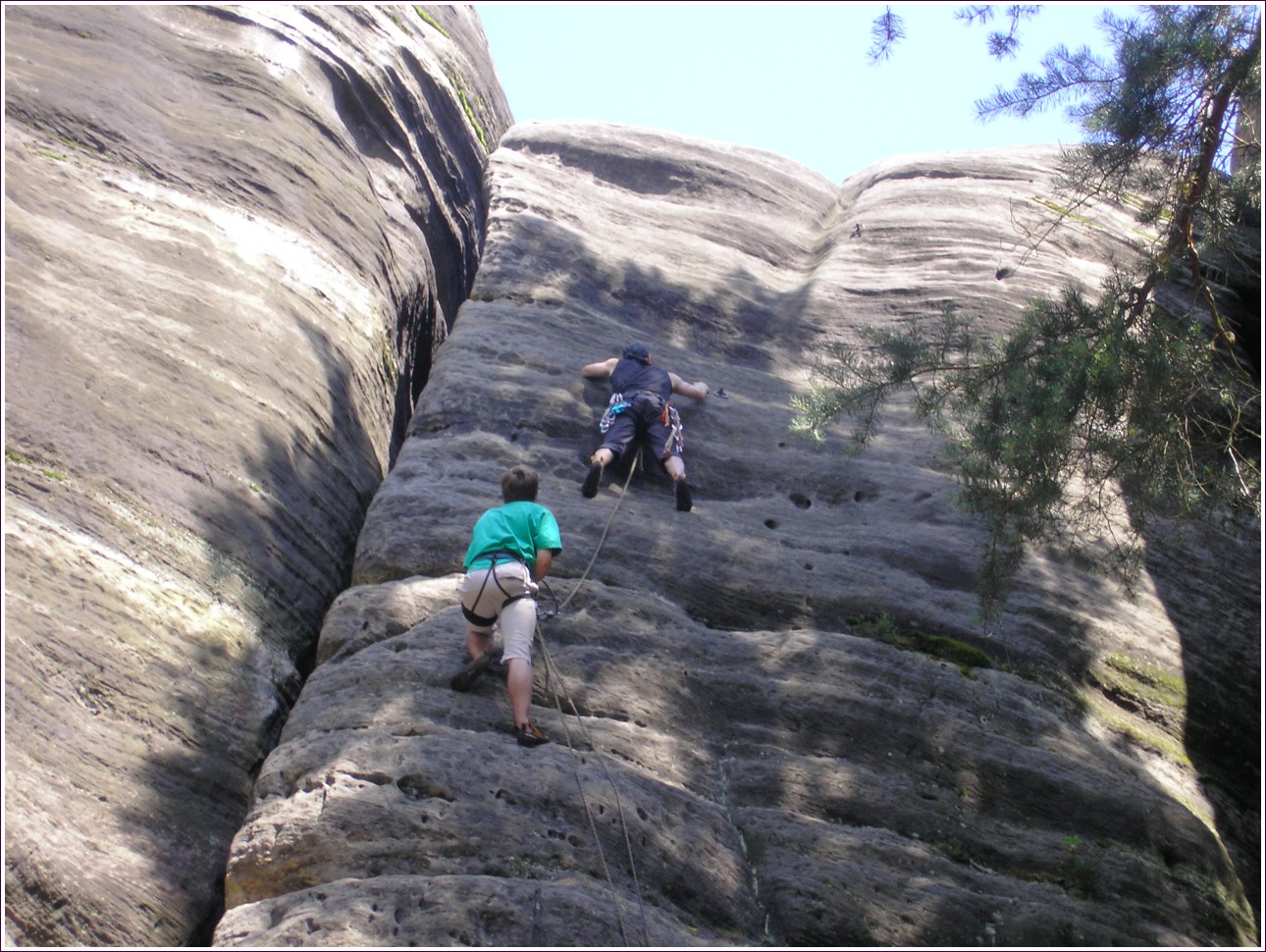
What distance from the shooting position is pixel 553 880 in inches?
225

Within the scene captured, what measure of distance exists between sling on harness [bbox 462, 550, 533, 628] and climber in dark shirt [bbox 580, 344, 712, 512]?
208cm

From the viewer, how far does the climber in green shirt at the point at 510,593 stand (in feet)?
21.5

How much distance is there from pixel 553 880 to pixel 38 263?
513 centimetres

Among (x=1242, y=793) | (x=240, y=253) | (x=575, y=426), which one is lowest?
(x=1242, y=793)

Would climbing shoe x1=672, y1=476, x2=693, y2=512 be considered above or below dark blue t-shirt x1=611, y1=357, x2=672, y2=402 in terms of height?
below

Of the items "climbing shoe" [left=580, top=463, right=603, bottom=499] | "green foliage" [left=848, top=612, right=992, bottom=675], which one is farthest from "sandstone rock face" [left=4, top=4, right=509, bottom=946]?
"green foliage" [left=848, top=612, right=992, bottom=675]

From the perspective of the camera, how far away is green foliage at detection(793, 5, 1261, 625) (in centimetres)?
736

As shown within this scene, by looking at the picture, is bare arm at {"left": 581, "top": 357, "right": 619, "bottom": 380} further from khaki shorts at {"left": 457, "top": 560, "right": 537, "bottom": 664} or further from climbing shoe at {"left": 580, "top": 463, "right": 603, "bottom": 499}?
khaki shorts at {"left": 457, "top": 560, "right": 537, "bottom": 664}

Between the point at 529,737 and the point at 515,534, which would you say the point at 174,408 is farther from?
the point at 529,737

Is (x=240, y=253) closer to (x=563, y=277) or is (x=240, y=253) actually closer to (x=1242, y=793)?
(x=563, y=277)

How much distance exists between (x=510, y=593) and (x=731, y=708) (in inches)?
67.2

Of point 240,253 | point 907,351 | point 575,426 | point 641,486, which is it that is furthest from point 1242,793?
point 240,253

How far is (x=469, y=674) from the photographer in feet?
22.0

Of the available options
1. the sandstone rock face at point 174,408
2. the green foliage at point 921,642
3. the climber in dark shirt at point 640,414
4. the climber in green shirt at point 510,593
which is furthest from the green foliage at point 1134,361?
the sandstone rock face at point 174,408
